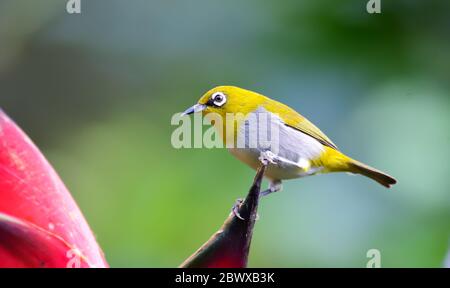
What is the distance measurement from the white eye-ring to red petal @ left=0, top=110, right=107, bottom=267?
2.22 ft

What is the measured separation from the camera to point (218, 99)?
1258 mm

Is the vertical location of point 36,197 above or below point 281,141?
below

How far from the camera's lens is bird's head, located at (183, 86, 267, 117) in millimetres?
1257

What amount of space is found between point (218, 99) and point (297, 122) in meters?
0.19

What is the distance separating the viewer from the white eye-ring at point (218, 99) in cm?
126

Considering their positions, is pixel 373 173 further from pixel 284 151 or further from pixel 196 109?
pixel 196 109

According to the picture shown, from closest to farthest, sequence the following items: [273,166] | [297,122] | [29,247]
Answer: [29,247], [273,166], [297,122]

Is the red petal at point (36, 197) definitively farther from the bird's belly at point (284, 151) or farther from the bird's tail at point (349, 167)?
the bird's tail at point (349, 167)

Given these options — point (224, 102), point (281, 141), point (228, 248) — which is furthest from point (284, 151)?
point (228, 248)

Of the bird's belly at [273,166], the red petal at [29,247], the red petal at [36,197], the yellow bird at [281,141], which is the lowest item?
the red petal at [29,247]

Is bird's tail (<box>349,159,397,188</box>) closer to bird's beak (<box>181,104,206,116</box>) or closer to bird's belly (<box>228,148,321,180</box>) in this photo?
bird's belly (<box>228,148,321,180</box>)

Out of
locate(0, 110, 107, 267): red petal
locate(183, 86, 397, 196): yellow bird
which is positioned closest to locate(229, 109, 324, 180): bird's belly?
locate(183, 86, 397, 196): yellow bird

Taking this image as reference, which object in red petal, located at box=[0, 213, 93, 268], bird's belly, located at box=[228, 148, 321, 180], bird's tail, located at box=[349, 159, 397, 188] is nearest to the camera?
red petal, located at box=[0, 213, 93, 268]

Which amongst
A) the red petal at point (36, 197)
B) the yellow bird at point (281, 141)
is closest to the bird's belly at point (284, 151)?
the yellow bird at point (281, 141)
